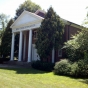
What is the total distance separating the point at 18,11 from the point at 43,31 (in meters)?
28.8

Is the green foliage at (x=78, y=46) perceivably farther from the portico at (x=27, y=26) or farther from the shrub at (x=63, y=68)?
the portico at (x=27, y=26)

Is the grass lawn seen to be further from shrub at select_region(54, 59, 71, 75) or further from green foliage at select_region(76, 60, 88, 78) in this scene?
shrub at select_region(54, 59, 71, 75)

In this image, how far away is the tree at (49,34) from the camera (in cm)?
2094

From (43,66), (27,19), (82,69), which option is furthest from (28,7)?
(82,69)

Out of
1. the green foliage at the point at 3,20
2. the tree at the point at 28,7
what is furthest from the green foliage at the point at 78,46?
the green foliage at the point at 3,20

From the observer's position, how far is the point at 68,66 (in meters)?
15.5

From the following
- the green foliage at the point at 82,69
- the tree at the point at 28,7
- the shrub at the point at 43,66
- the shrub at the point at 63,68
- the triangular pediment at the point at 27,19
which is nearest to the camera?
the green foliage at the point at 82,69

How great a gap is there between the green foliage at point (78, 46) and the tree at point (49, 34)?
→ 297 centimetres

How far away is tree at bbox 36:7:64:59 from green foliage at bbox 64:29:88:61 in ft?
9.73

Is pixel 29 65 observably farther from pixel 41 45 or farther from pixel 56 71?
pixel 56 71

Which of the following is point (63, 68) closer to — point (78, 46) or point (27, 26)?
point (78, 46)

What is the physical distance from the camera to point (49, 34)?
21.4m

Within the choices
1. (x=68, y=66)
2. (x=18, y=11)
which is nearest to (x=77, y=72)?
(x=68, y=66)

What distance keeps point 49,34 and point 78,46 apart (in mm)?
6546
